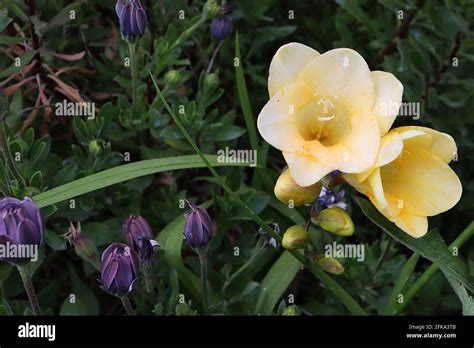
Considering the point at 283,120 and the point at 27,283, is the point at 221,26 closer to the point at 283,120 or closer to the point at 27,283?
the point at 283,120

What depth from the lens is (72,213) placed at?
52.9 inches

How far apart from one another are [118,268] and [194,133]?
17.6 inches

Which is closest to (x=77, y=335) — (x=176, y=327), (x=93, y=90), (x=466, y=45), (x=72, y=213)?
(x=176, y=327)

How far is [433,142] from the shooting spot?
1075 millimetres

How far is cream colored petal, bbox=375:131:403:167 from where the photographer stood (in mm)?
1001

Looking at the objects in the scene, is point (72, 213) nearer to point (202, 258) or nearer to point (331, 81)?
point (202, 258)

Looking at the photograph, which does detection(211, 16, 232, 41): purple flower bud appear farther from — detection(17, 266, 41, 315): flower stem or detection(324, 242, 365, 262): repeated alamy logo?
detection(17, 266, 41, 315): flower stem

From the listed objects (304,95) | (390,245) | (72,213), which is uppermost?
(304,95)

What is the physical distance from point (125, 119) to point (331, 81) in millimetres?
469

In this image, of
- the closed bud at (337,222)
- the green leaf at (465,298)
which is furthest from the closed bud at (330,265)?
the green leaf at (465,298)

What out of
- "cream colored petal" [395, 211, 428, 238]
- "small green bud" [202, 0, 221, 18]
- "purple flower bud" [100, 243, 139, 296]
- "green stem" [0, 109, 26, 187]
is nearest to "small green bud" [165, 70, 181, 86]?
"small green bud" [202, 0, 221, 18]

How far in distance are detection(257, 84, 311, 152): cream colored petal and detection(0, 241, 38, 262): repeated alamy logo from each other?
1.14ft

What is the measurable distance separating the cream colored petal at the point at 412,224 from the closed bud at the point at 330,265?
0.45 feet

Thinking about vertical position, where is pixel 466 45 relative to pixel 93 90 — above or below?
above
